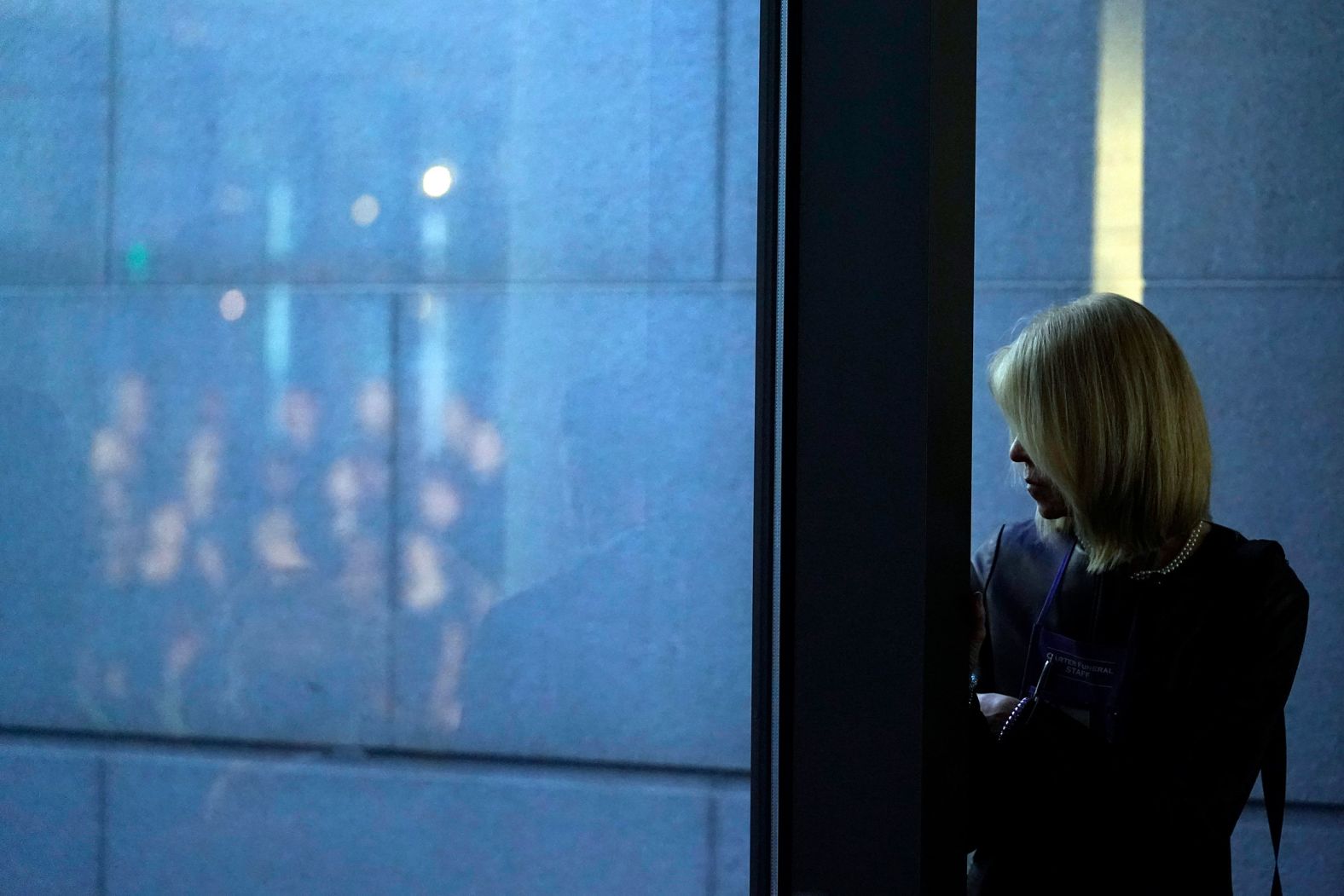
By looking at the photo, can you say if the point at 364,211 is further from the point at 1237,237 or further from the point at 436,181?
the point at 1237,237

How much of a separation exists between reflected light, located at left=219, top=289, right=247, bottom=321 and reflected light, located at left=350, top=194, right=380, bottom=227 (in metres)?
0.11

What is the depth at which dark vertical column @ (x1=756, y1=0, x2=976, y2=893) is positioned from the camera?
0.80m

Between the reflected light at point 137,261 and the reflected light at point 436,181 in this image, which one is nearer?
the reflected light at point 137,261

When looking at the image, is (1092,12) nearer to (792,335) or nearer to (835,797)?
(792,335)

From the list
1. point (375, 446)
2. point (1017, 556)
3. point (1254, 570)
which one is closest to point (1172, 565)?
point (1254, 570)

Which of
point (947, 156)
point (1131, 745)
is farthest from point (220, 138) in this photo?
point (1131, 745)

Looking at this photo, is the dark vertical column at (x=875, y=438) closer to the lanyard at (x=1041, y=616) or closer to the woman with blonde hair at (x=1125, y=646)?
the woman with blonde hair at (x=1125, y=646)

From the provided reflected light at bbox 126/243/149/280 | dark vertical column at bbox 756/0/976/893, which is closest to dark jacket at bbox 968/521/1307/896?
dark vertical column at bbox 756/0/976/893

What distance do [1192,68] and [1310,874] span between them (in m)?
1.36

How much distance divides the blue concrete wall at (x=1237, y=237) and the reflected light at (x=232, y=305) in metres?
1.42

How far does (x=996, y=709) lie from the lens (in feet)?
3.60

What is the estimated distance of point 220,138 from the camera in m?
0.70

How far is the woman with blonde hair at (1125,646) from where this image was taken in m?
1.09

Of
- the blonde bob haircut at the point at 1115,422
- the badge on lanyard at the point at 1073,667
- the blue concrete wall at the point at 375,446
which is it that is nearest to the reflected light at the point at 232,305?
the blue concrete wall at the point at 375,446
